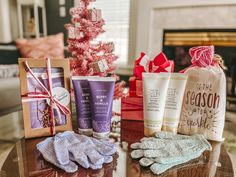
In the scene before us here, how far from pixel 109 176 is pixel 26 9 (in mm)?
2705

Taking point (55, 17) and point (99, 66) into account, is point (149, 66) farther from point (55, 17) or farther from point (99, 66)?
point (55, 17)

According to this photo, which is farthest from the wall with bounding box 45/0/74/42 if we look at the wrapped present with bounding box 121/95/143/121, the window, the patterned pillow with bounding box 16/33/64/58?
the wrapped present with bounding box 121/95/143/121

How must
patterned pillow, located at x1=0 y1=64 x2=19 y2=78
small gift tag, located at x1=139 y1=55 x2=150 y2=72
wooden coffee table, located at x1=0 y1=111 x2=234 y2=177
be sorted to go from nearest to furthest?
wooden coffee table, located at x1=0 y1=111 x2=234 y2=177
small gift tag, located at x1=139 y1=55 x2=150 y2=72
patterned pillow, located at x1=0 y1=64 x2=19 y2=78

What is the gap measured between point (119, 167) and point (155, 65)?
30 cm

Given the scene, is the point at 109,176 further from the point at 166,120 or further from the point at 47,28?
the point at 47,28

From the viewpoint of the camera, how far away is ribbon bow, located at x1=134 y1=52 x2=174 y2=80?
57 centimetres

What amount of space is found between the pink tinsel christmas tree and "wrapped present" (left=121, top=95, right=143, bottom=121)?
0.05 meters

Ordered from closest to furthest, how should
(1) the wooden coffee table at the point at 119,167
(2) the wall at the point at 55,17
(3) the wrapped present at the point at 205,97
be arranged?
(1) the wooden coffee table at the point at 119,167
(3) the wrapped present at the point at 205,97
(2) the wall at the point at 55,17

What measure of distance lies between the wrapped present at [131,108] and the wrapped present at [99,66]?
117mm

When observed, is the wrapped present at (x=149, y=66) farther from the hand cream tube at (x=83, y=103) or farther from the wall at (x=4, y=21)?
the wall at (x=4, y=21)

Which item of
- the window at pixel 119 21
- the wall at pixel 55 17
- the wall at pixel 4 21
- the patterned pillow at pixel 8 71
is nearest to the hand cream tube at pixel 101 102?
the patterned pillow at pixel 8 71

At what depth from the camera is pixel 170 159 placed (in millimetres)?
406

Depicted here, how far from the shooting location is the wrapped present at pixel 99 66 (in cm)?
57

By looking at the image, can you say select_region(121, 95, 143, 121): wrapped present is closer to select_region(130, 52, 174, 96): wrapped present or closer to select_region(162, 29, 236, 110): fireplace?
select_region(130, 52, 174, 96): wrapped present
